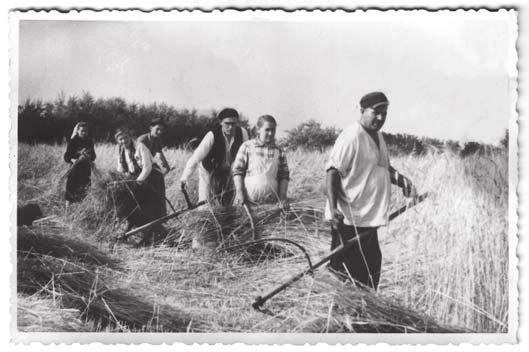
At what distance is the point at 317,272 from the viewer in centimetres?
476

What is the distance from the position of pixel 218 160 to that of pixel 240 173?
0.72 ft

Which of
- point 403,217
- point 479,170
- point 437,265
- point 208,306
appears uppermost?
point 479,170

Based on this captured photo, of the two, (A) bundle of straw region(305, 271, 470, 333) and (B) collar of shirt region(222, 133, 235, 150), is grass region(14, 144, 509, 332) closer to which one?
(A) bundle of straw region(305, 271, 470, 333)

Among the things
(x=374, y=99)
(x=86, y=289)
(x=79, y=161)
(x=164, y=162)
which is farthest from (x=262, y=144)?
(x=86, y=289)

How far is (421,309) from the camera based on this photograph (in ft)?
15.6

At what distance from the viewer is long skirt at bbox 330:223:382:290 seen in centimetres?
476

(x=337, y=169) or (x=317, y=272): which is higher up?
(x=337, y=169)

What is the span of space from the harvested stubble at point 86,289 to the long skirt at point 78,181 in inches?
14.8

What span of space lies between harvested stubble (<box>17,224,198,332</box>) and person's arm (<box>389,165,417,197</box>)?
2.00m

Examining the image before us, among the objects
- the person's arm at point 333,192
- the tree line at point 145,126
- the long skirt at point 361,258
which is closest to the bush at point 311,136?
the tree line at point 145,126

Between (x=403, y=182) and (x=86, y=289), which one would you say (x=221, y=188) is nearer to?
(x=86, y=289)

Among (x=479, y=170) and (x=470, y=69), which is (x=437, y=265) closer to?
(x=479, y=170)

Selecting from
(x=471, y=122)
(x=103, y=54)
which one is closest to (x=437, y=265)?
(x=471, y=122)

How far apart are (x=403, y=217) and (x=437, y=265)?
18.3 inches
